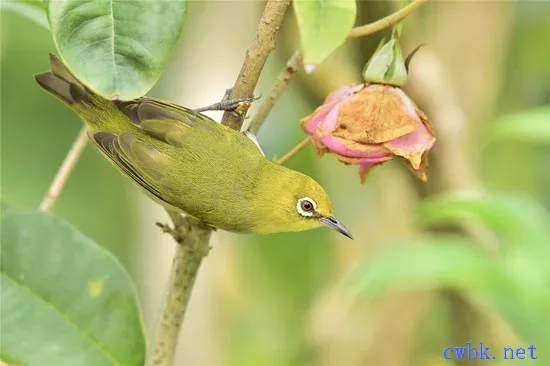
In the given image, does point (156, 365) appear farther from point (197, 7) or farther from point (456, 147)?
point (197, 7)

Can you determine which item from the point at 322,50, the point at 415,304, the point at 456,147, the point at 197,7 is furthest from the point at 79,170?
the point at 322,50

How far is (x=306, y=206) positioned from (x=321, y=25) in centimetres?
109

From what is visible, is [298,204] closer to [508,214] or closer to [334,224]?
[334,224]

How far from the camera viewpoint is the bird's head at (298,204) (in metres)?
2.10

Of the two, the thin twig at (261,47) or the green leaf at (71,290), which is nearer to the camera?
the thin twig at (261,47)

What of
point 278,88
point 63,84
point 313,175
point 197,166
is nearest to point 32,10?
point 63,84

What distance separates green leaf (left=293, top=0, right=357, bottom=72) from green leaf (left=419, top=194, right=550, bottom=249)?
112 centimetres

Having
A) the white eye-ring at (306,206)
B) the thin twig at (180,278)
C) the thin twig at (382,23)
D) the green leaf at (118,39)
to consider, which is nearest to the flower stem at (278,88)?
the thin twig at (180,278)

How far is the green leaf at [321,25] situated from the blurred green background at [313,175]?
1.56 meters

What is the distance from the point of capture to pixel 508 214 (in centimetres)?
213

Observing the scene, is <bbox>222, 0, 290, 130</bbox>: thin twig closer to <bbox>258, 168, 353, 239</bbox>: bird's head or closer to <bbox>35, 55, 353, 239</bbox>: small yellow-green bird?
<bbox>35, 55, 353, 239</bbox>: small yellow-green bird

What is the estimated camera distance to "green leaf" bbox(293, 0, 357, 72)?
104 cm

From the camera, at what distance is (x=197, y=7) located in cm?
388

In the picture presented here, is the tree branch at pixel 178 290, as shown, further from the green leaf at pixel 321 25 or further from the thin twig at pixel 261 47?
the green leaf at pixel 321 25
